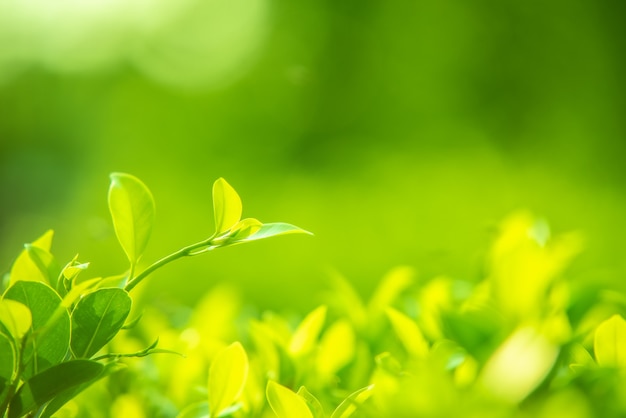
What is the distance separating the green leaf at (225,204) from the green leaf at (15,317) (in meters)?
0.18

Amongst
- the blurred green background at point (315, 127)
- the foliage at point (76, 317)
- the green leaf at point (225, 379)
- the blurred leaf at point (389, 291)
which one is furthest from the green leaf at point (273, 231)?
the blurred green background at point (315, 127)

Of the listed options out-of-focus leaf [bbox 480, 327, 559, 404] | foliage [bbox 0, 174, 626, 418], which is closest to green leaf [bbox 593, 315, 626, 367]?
foliage [bbox 0, 174, 626, 418]

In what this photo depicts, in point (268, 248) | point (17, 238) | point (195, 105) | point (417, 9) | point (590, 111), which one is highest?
point (417, 9)

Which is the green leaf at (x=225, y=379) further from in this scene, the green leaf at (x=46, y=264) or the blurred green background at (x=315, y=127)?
the blurred green background at (x=315, y=127)

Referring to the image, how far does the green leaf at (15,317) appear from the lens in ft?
1.62

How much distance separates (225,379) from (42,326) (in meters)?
0.18

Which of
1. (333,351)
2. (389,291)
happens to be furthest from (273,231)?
(389,291)

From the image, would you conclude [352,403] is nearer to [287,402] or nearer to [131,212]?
[287,402]

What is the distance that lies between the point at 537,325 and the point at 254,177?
3727 mm

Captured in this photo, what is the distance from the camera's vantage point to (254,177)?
434 cm

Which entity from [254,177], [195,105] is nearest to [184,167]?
[254,177]

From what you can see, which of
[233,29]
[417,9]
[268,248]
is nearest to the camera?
[268,248]

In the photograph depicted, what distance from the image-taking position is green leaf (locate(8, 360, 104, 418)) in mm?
526

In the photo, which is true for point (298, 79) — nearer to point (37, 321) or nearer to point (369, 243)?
point (369, 243)
